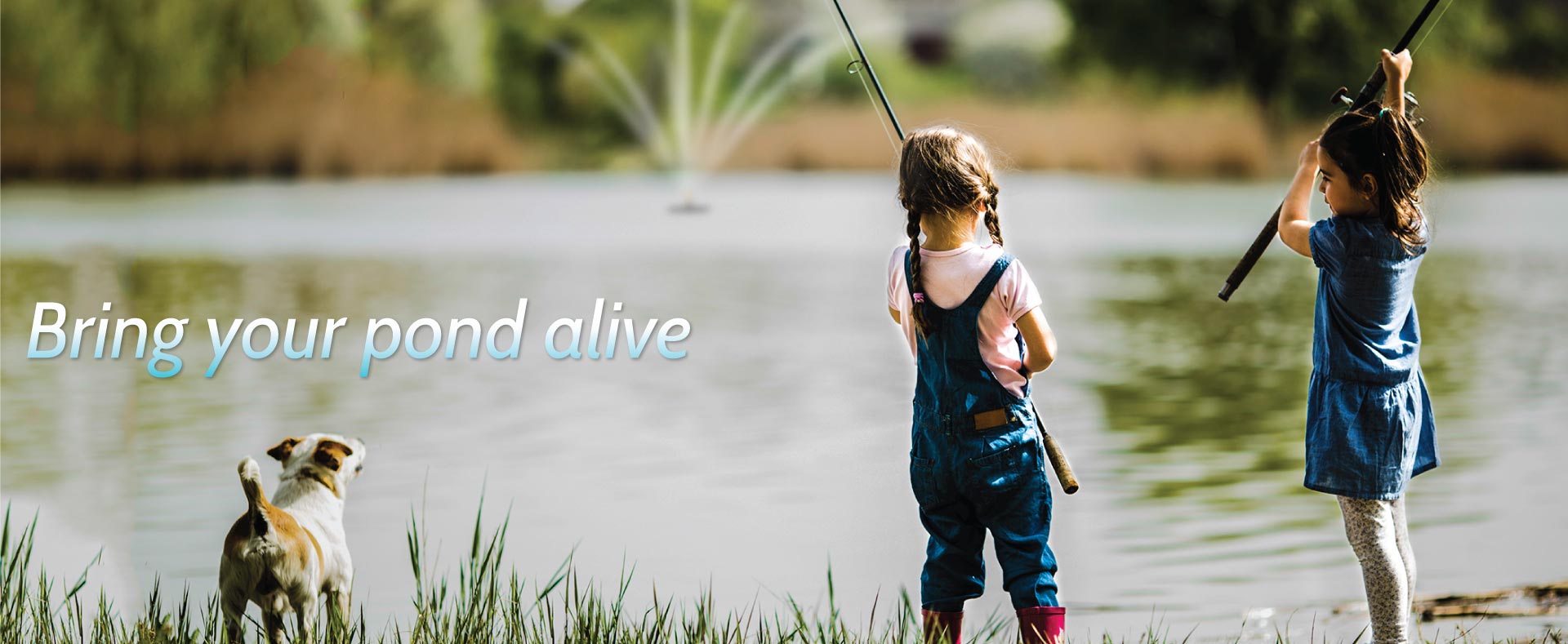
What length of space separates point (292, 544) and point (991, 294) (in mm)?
1024

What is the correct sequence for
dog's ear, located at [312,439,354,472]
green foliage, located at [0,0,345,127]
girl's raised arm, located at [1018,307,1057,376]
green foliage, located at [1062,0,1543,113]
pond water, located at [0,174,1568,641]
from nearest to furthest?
1. girl's raised arm, located at [1018,307,1057,376]
2. dog's ear, located at [312,439,354,472]
3. pond water, located at [0,174,1568,641]
4. green foliage, located at [0,0,345,127]
5. green foliage, located at [1062,0,1543,113]

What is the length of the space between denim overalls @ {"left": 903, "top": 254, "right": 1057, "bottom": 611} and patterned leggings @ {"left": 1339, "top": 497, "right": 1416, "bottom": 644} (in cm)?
44

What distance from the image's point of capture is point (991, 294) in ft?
8.54

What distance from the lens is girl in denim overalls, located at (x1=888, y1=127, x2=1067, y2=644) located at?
2.61 m

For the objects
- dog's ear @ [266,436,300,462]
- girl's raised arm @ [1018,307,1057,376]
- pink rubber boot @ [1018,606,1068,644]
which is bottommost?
pink rubber boot @ [1018,606,1068,644]

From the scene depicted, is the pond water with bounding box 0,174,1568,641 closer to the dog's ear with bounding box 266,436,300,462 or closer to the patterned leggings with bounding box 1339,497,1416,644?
the patterned leggings with bounding box 1339,497,1416,644

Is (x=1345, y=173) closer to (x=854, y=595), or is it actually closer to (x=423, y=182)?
(x=854, y=595)

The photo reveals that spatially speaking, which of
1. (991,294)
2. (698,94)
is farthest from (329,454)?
(698,94)

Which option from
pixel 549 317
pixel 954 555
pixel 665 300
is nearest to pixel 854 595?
pixel 954 555

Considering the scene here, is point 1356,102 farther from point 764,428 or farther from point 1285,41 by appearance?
point 1285,41

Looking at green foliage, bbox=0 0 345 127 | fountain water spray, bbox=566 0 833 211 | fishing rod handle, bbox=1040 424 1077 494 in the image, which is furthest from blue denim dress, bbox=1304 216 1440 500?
green foliage, bbox=0 0 345 127

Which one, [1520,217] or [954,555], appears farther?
[1520,217]

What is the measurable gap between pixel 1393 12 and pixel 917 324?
26749 mm

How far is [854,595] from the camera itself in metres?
3.86
